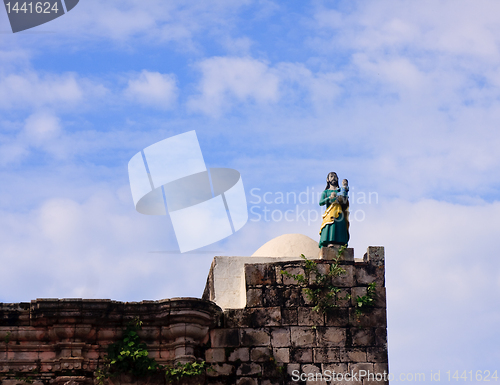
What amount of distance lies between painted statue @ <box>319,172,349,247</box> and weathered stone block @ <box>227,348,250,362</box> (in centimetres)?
241

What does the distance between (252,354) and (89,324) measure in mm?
2772

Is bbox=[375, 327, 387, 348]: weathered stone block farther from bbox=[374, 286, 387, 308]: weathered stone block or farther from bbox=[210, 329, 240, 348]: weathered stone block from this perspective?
bbox=[210, 329, 240, 348]: weathered stone block

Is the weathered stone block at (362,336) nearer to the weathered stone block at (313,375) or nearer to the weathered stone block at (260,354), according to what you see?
the weathered stone block at (313,375)

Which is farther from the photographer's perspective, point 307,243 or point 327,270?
point 307,243

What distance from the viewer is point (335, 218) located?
1509 centimetres

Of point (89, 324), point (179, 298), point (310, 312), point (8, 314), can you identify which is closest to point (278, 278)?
point (310, 312)

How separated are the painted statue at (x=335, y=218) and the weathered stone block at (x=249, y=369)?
2.54m

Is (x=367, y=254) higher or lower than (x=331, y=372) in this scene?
higher

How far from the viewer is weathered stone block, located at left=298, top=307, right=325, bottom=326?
47.4 ft

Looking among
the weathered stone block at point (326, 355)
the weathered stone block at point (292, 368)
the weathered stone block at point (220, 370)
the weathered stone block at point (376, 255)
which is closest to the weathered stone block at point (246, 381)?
the weathered stone block at point (220, 370)

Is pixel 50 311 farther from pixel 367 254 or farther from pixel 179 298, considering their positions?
pixel 367 254

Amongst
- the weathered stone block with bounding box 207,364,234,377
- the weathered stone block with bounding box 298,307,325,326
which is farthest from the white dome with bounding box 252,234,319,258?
the weathered stone block with bounding box 207,364,234,377

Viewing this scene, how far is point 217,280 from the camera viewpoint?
15.8 meters

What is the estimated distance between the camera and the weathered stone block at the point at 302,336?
46.9 feet
